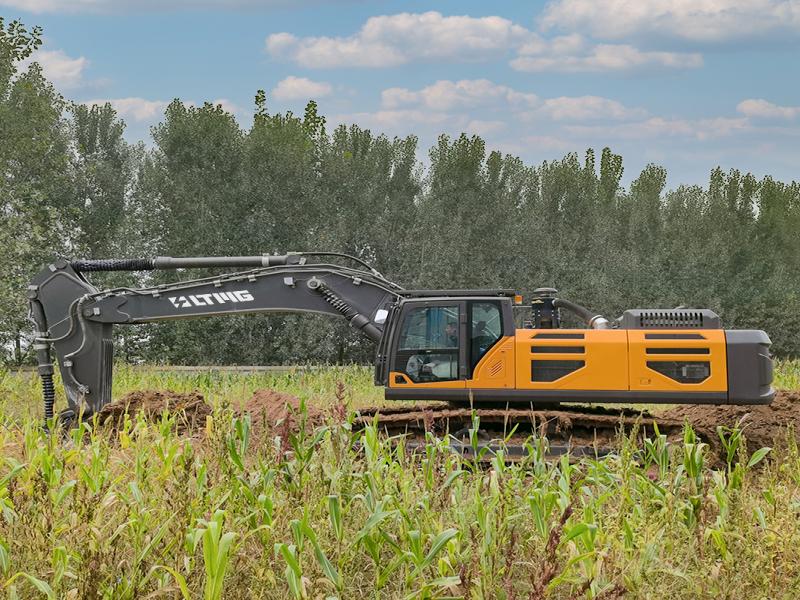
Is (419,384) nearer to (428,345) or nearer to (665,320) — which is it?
(428,345)

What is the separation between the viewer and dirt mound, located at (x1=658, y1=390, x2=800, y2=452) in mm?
11875

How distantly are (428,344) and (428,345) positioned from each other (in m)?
0.01

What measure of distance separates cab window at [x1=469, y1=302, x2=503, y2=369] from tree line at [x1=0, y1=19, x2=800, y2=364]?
17919 mm

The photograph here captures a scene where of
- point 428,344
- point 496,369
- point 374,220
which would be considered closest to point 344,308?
point 428,344

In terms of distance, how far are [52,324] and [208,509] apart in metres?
6.83

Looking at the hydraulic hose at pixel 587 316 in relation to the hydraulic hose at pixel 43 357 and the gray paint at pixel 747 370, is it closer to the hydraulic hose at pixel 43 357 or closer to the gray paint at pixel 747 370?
the gray paint at pixel 747 370

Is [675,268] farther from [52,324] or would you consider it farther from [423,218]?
[52,324]

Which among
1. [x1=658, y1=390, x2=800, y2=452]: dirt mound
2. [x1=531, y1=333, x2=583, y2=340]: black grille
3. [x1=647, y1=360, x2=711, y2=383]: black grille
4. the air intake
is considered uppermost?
the air intake

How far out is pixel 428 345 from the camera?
428 inches

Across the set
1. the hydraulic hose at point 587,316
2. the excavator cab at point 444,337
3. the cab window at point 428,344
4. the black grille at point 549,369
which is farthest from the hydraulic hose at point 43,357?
the hydraulic hose at point 587,316

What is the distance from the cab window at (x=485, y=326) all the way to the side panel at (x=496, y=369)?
83mm

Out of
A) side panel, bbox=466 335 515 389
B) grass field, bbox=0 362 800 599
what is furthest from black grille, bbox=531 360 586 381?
grass field, bbox=0 362 800 599

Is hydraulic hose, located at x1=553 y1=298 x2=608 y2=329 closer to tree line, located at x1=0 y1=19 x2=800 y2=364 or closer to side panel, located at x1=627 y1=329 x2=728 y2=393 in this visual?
side panel, located at x1=627 y1=329 x2=728 y2=393

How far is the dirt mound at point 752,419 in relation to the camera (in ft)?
39.0
